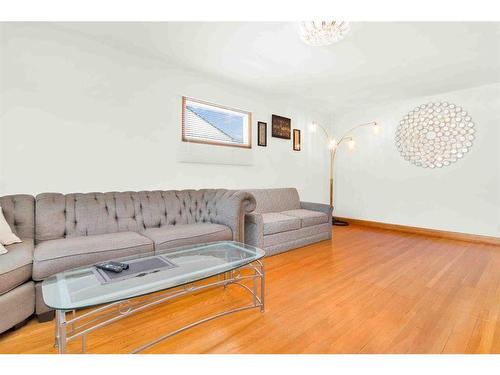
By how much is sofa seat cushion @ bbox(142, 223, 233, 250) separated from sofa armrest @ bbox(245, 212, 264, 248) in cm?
44

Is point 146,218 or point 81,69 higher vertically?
point 81,69

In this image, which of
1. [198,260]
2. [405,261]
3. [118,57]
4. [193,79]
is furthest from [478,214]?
[118,57]

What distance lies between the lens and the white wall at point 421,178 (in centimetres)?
359

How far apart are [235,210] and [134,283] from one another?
1347 millimetres

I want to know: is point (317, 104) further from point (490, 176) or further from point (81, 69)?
point (81, 69)

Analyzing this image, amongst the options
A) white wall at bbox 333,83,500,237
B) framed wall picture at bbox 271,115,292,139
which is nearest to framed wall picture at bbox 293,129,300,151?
framed wall picture at bbox 271,115,292,139

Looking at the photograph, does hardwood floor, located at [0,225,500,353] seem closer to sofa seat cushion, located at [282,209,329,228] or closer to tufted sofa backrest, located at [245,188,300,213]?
sofa seat cushion, located at [282,209,329,228]

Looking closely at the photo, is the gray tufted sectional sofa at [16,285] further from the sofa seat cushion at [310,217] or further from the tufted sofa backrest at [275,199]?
the sofa seat cushion at [310,217]

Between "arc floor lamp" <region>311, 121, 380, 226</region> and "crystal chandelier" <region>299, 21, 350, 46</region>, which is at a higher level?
"crystal chandelier" <region>299, 21, 350, 46</region>

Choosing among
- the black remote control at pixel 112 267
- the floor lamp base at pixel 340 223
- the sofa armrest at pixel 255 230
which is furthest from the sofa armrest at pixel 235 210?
the floor lamp base at pixel 340 223

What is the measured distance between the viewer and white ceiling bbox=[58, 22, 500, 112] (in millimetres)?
2279

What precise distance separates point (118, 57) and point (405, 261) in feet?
13.3

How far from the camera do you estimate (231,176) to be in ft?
12.0

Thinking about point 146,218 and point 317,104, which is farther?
point 317,104
